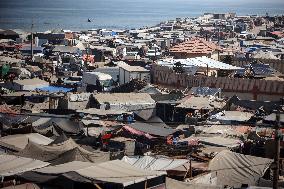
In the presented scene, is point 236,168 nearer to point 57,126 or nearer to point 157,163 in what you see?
point 157,163

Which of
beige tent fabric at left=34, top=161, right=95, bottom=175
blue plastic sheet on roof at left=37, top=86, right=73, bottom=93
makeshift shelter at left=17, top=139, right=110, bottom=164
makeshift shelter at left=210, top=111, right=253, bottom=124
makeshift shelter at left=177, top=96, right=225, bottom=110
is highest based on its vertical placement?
beige tent fabric at left=34, top=161, right=95, bottom=175

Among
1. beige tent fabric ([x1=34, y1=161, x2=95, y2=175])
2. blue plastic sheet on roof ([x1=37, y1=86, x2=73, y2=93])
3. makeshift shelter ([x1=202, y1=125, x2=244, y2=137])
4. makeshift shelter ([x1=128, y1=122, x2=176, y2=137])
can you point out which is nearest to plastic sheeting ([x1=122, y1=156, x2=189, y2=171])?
beige tent fabric ([x1=34, y1=161, x2=95, y2=175])

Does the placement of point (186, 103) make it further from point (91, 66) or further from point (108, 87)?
Answer: point (91, 66)

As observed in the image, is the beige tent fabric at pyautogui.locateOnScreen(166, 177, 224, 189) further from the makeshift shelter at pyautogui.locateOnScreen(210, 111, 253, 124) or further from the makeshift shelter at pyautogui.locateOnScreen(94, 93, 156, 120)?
the makeshift shelter at pyautogui.locateOnScreen(94, 93, 156, 120)

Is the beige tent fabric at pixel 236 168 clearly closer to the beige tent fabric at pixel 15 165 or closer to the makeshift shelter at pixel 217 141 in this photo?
the makeshift shelter at pixel 217 141

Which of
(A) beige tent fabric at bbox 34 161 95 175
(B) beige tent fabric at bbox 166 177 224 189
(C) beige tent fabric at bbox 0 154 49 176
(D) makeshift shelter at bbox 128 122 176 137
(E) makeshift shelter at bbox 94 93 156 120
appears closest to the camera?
(B) beige tent fabric at bbox 166 177 224 189

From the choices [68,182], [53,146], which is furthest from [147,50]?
[68,182]
